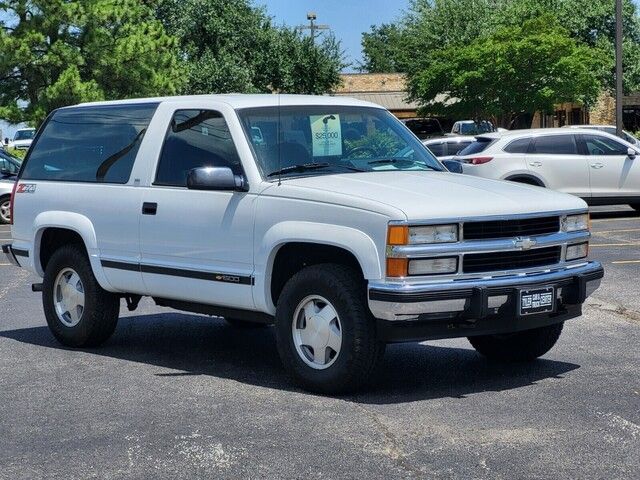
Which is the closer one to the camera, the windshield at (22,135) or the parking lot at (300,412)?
the parking lot at (300,412)

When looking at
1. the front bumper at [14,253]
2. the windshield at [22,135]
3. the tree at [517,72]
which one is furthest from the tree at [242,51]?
the front bumper at [14,253]

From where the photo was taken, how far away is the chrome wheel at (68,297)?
9.80m

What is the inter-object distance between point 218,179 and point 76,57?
101 feet

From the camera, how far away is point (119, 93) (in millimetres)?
40094

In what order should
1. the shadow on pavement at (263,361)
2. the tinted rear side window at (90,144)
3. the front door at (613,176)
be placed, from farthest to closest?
the front door at (613,176) → the tinted rear side window at (90,144) → the shadow on pavement at (263,361)

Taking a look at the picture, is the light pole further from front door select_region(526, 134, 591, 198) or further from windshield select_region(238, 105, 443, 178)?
windshield select_region(238, 105, 443, 178)

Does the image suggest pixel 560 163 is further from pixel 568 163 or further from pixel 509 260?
pixel 509 260

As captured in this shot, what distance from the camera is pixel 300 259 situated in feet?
26.9

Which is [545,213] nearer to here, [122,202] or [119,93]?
[122,202]

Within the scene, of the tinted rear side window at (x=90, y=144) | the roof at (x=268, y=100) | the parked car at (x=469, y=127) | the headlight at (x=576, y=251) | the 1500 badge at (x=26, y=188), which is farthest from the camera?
the parked car at (x=469, y=127)

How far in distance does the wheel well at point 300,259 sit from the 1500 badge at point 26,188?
9.15 feet

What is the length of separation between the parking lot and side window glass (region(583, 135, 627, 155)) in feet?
42.1

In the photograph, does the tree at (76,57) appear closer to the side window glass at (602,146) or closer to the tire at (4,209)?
the tire at (4,209)

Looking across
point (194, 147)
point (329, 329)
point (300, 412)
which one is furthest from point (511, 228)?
point (194, 147)
